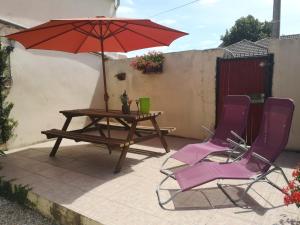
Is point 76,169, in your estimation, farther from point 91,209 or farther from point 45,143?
point 45,143

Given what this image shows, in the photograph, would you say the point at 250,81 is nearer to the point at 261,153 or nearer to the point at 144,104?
the point at 144,104

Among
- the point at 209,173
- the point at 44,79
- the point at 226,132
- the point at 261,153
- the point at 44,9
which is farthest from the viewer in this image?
the point at 44,9

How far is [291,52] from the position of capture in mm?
5566

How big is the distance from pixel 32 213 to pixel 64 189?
0.49m

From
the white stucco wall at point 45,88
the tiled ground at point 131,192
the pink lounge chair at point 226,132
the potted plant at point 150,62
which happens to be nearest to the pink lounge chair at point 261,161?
the tiled ground at point 131,192

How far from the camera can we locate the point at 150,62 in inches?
299

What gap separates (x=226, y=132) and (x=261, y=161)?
138 centimetres

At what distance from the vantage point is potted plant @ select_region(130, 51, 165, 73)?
7520mm

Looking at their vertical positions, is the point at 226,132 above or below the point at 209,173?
above

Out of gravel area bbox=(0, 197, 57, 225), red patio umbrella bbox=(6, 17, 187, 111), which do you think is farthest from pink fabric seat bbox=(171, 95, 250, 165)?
gravel area bbox=(0, 197, 57, 225)

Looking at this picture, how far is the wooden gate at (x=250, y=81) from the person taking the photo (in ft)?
19.3

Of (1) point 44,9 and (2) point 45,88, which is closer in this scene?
(2) point 45,88

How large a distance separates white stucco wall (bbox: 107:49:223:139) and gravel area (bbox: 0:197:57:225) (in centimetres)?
441

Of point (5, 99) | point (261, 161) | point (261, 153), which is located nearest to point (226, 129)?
point (261, 153)
